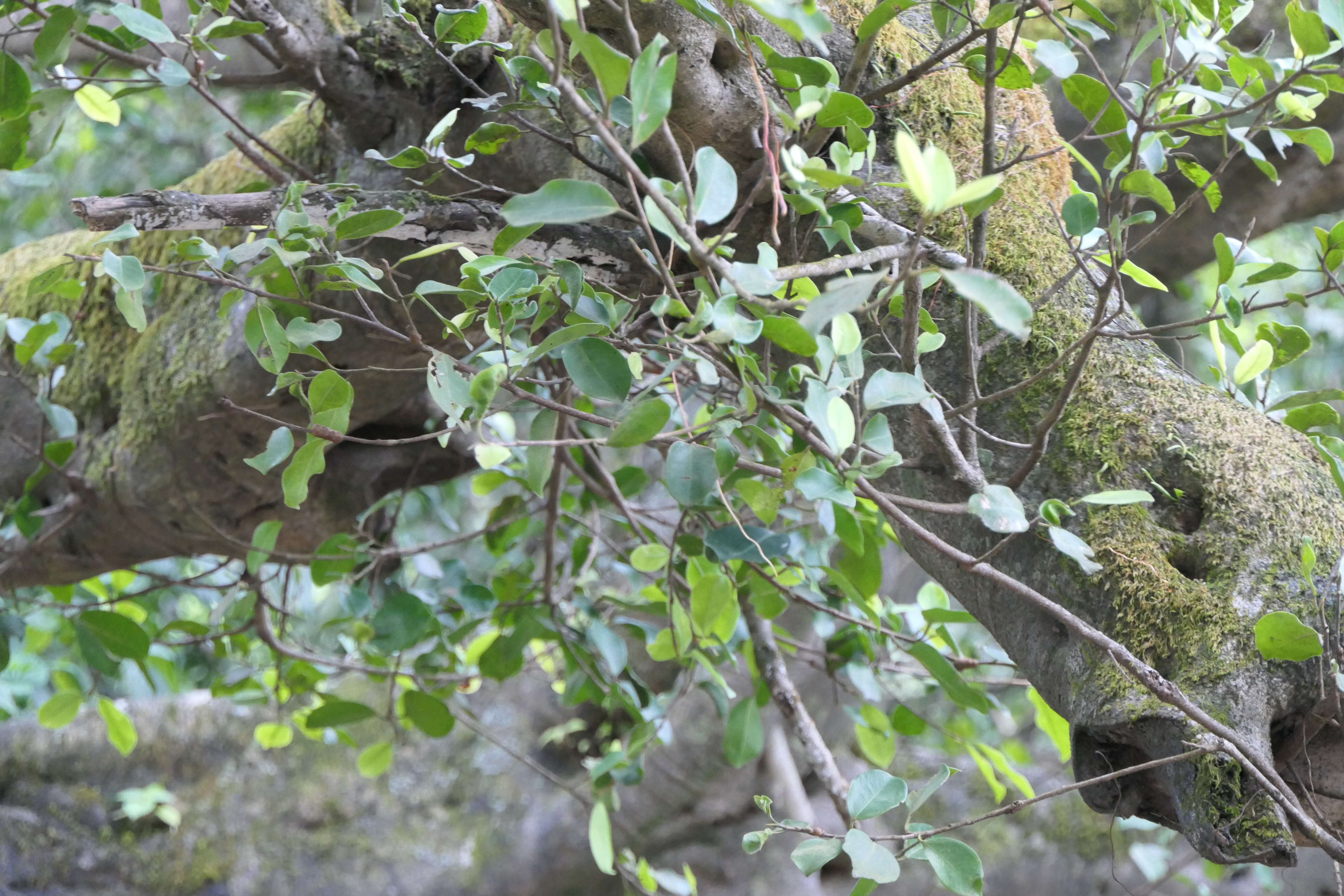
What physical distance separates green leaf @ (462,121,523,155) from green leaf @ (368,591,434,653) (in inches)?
25.3

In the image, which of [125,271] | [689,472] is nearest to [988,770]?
[689,472]

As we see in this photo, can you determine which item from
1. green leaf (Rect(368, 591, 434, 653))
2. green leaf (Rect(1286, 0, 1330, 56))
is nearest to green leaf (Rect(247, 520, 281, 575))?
green leaf (Rect(368, 591, 434, 653))

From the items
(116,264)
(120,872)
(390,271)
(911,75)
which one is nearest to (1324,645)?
(911,75)

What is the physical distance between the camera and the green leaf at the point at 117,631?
1.27 m

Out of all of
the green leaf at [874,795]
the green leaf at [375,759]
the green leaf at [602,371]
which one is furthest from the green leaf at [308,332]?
the green leaf at [375,759]

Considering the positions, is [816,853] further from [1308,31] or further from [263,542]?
[263,542]

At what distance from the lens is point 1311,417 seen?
0.86 m

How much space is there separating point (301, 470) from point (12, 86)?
50 cm

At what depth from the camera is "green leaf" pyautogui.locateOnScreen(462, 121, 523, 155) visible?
895mm

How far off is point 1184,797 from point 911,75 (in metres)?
0.58

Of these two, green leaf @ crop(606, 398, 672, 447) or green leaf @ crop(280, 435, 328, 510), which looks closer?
green leaf @ crop(606, 398, 672, 447)

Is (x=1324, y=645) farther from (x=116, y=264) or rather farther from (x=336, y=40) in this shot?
(x=336, y=40)

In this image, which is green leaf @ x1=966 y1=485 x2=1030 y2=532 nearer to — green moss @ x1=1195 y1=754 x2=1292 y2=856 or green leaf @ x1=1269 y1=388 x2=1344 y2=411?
green moss @ x1=1195 y1=754 x2=1292 y2=856

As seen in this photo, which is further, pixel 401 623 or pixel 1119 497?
pixel 401 623
